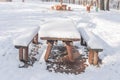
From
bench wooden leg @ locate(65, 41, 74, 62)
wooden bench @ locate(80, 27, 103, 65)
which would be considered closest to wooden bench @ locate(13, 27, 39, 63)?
bench wooden leg @ locate(65, 41, 74, 62)

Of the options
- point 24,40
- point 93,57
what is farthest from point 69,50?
point 24,40

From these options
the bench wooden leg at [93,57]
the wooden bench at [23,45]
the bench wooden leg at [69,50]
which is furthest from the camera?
the bench wooden leg at [69,50]

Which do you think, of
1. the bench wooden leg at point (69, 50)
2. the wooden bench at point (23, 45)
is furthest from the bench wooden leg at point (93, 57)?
the wooden bench at point (23, 45)

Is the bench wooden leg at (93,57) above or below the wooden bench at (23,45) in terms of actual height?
below

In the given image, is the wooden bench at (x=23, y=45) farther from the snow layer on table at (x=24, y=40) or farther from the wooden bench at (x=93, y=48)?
the wooden bench at (x=93, y=48)

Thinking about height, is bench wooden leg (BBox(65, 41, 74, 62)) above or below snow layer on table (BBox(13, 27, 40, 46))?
below

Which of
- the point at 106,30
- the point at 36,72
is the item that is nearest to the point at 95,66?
the point at 36,72

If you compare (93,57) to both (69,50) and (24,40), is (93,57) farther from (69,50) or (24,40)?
(24,40)

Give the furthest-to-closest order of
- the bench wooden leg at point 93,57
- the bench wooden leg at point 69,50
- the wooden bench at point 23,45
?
1. the bench wooden leg at point 69,50
2. the bench wooden leg at point 93,57
3. the wooden bench at point 23,45

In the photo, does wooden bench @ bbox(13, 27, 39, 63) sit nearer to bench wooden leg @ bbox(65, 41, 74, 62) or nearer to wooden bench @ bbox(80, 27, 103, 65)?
bench wooden leg @ bbox(65, 41, 74, 62)

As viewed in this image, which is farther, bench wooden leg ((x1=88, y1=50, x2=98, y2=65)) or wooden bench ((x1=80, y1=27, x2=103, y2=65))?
bench wooden leg ((x1=88, y1=50, x2=98, y2=65))

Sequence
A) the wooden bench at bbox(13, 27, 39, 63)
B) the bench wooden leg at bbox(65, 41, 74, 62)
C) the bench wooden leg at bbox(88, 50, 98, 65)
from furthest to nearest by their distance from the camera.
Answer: the bench wooden leg at bbox(65, 41, 74, 62) → the bench wooden leg at bbox(88, 50, 98, 65) → the wooden bench at bbox(13, 27, 39, 63)

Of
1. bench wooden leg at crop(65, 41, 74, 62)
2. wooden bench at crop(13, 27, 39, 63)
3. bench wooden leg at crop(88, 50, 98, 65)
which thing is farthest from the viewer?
bench wooden leg at crop(65, 41, 74, 62)

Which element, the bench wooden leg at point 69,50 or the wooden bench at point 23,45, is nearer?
the wooden bench at point 23,45
